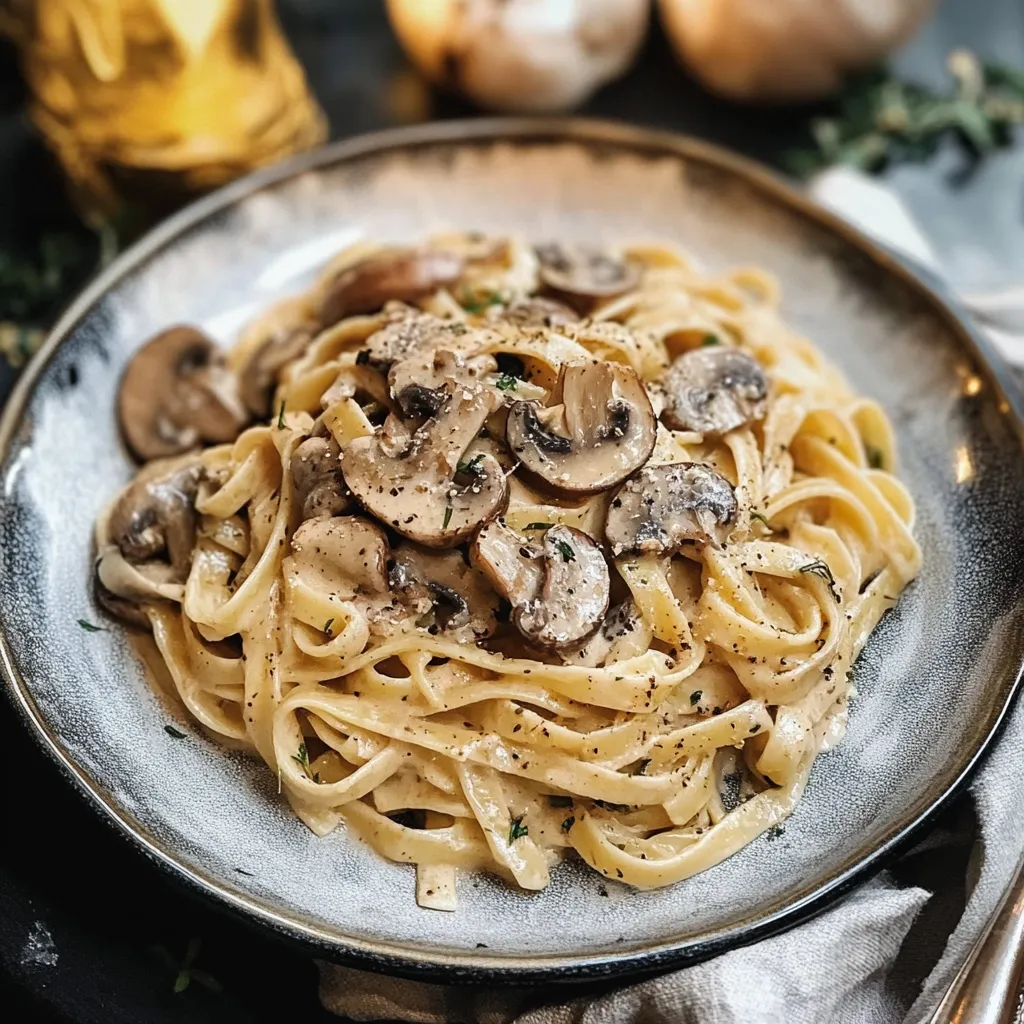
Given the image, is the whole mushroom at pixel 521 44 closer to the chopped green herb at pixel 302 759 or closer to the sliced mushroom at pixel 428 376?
the sliced mushroom at pixel 428 376

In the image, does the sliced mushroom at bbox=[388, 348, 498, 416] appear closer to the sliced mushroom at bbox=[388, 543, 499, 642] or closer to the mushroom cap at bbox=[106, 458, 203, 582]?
the sliced mushroom at bbox=[388, 543, 499, 642]

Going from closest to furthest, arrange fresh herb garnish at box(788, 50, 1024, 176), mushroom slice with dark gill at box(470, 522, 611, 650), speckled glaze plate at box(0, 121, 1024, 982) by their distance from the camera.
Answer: speckled glaze plate at box(0, 121, 1024, 982), mushroom slice with dark gill at box(470, 522, 611, 650), fresh herb garnish at box(788, 50, 1024, 176)

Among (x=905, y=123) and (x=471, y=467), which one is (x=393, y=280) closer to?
(x=471, y=467)

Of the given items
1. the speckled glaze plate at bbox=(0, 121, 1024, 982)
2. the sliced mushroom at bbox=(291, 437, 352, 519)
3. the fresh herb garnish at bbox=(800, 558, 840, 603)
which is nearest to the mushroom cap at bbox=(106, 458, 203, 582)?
the speckled glaze plate at bbox=(0, 121, 1024, 982)

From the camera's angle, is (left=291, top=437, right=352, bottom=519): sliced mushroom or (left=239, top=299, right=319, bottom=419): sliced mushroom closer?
(left=291, top=437, right=352, bottom=519): sliced mushroom

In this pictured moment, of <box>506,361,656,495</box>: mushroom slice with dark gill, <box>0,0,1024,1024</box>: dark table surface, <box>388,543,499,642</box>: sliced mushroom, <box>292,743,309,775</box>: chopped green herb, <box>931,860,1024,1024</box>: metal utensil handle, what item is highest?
<box>506,361,656,495</box>: mushroom slice with dark gill


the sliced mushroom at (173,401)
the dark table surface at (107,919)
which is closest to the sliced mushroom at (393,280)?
the sliced mushroom at (173,401)
